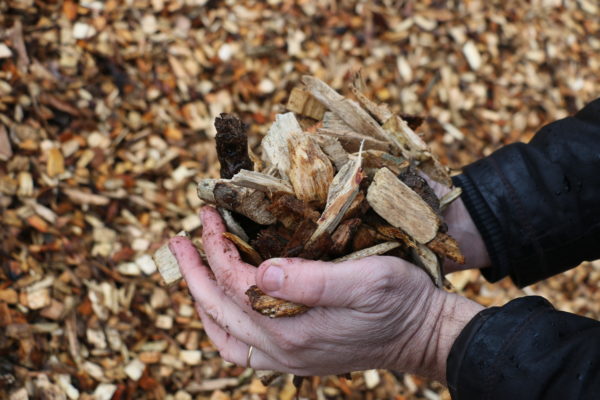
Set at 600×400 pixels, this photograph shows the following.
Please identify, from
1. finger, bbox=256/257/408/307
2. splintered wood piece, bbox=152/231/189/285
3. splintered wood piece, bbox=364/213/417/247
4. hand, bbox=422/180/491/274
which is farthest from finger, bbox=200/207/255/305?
hand, bbox=422/180/491/274

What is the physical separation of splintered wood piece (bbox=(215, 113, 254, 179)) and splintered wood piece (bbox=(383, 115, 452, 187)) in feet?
1.46

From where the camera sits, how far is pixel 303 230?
1405 mm

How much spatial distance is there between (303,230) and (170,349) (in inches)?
47.6

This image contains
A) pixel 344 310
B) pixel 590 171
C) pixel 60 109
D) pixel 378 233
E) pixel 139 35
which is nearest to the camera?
pixel 344 310

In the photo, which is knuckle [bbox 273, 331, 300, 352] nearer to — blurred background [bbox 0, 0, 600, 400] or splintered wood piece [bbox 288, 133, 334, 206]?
splintered wood piece [bbox 288, 133, 334, 206]

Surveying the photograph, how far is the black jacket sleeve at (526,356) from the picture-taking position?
126 cm

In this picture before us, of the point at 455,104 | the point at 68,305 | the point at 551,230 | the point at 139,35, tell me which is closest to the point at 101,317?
the point at 68,305

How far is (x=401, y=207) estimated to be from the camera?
1.46 metres

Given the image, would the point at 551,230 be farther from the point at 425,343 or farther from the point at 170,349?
the point at 170,349

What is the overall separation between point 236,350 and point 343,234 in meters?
0.48

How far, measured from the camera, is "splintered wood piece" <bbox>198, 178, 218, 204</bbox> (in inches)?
→ 58.3

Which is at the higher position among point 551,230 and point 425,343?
point 551,230

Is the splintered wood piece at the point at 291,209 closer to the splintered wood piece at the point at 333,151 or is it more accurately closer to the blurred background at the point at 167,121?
the splintered wood piece at the point at 333,151

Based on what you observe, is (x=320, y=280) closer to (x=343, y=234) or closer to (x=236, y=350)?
(x=343, y=234)
